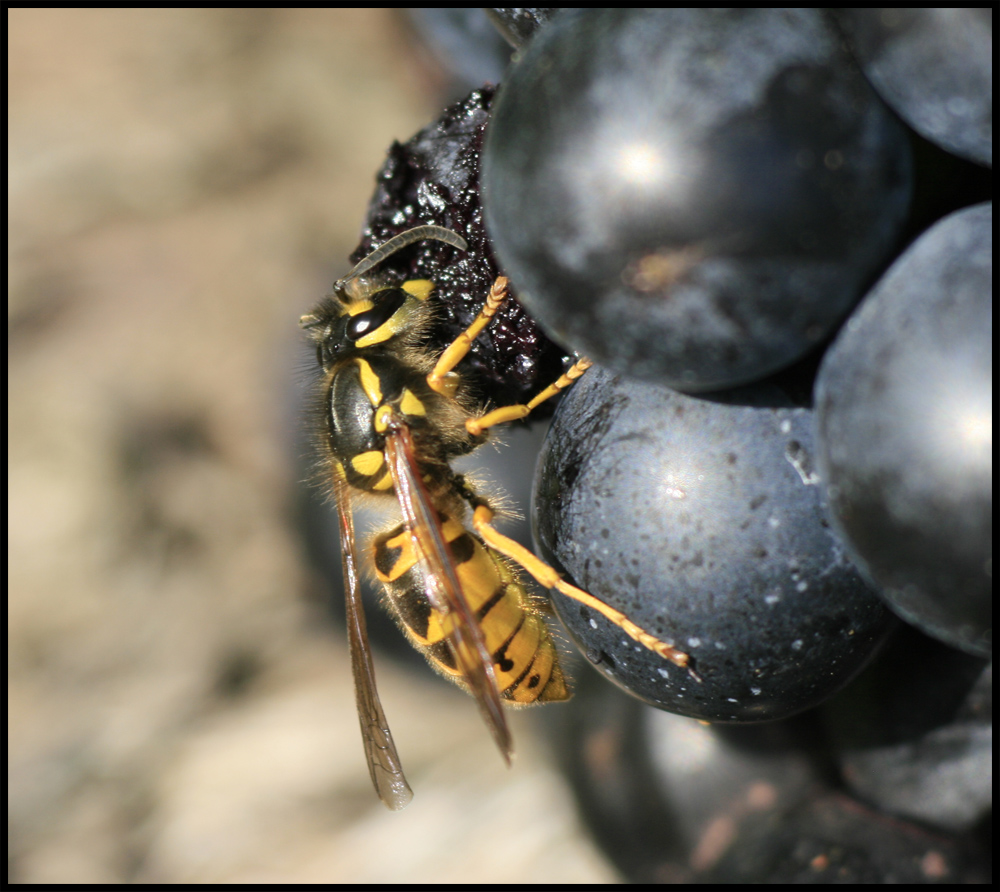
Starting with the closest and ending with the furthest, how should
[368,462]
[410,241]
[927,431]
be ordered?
[927,431]
[410,241]
[368,462]

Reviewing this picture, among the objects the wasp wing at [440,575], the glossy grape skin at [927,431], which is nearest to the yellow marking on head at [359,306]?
the wasp wing at [440,575]

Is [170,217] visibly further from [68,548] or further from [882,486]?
[882,486]

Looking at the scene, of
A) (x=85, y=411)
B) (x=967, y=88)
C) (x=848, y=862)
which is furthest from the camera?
(x=85, y=411)

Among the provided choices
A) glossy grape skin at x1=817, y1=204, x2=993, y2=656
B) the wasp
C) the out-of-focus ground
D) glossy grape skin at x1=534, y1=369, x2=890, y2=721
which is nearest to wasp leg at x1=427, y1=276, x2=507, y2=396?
the wasp

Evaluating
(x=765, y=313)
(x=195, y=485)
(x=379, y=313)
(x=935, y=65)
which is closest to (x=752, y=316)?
(x=765, y=313)

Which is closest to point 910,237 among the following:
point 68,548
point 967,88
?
point 967,88

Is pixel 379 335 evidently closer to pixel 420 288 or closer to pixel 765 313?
pixel 420 288

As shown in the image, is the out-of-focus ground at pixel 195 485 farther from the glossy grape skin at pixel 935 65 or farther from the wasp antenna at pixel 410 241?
the glossy grape skin at pixel 935 65
